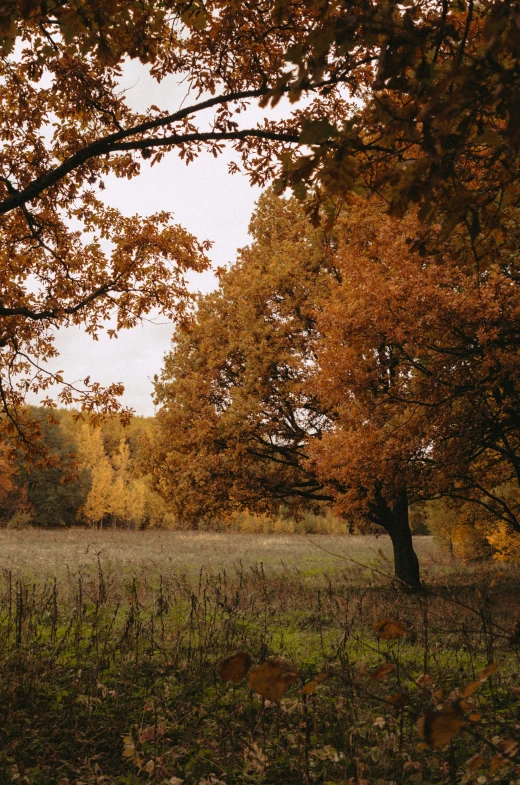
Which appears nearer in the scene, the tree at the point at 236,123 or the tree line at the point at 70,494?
the tree at the point at 236,123

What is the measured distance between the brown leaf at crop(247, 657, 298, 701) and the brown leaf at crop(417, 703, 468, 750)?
332 mm

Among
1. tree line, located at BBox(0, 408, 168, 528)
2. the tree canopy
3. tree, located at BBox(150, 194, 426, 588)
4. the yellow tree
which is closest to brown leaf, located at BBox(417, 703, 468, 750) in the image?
the tree canopy

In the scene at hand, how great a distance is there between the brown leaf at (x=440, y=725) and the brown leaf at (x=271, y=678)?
13.1 inches

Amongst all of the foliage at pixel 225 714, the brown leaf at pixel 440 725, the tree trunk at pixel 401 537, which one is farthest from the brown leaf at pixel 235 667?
the tree trunk at pixel 401 537

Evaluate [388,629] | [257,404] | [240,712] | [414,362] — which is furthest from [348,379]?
[388,629]

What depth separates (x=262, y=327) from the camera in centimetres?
1273

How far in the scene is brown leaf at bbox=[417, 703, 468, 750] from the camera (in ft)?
4.01

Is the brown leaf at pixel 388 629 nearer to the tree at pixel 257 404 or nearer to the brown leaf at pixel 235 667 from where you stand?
the brown leaf at pixel 235 667

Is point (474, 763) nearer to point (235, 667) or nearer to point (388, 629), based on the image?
point (388, 629)

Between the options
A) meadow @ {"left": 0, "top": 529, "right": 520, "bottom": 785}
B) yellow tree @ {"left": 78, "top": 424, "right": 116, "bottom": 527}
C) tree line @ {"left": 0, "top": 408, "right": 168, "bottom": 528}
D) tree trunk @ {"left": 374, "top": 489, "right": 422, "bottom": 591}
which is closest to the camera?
meadow @ {"left": 0, "top": 529, "right": 520, "bottom": 785}

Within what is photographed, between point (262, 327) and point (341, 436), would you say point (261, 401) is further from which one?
point (341, 436)

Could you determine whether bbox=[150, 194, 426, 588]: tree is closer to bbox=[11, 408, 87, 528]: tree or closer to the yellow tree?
the yellow tree

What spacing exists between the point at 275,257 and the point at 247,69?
8063 millimetres

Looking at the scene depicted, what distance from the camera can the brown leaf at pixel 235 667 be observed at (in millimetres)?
1256
